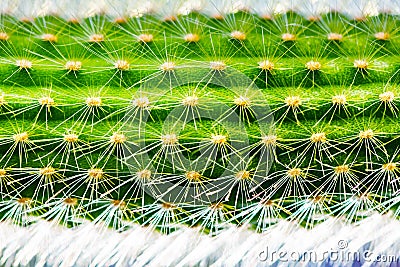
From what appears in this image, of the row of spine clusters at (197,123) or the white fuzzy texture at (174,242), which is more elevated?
the row of spine clusters at (197,123)

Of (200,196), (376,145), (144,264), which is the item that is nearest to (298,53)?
(376,145)

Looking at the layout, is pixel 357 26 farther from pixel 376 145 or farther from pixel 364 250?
pixel 364 250

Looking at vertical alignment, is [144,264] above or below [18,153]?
below

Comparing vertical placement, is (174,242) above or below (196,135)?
below

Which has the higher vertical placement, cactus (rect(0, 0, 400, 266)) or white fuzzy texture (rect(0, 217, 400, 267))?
cactus (rect(0, 0, 400, 266))

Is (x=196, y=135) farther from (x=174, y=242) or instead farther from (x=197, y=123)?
(x=174, y=242)

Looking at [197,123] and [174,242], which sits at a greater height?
[197,123]

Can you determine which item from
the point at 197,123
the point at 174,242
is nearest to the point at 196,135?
the point at 197,123

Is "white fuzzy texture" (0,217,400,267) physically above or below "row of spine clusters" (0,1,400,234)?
below
